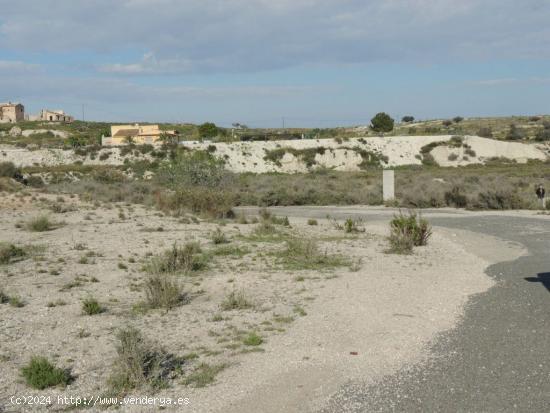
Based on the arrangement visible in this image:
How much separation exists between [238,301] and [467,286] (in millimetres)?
5239

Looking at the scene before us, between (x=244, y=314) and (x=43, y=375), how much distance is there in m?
4.31

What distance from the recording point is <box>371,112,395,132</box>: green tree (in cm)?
11438

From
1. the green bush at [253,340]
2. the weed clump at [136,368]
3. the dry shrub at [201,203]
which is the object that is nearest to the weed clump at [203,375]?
the weed clump at [136,368]

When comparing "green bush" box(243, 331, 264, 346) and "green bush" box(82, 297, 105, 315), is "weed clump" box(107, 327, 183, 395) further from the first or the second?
"green bush" box(82, 297, 105, 315)

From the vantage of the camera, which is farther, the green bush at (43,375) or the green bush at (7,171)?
the green bush at (7,171)

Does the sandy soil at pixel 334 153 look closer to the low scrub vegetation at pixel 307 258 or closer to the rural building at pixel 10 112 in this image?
the low scrub vegetation at pixel 307 258

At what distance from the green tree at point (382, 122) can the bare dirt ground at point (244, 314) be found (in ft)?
311

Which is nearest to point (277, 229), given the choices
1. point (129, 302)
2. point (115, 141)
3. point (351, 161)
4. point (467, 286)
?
point (467, 286)

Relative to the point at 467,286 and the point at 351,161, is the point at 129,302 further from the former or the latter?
the point at 351,161

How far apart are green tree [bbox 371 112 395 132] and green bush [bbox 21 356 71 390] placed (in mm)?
109471

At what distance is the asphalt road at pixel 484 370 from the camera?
23.6 feet

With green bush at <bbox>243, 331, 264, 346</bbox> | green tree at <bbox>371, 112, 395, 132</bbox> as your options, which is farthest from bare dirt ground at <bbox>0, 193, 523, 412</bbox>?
green tree at <bbox>371, 112, 395, 132</bbox>

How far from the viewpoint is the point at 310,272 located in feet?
51.8

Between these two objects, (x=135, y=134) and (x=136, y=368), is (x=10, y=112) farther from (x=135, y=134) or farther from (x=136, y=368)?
(x=136, y=368)
